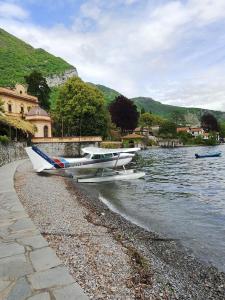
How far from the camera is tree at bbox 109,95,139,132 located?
3690 inches

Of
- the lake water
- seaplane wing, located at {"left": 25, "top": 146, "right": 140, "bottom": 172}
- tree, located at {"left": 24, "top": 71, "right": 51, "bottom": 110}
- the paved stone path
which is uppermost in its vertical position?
tree, located at {"left": 24, "top": 71, "right": 51, "bottom": 110}

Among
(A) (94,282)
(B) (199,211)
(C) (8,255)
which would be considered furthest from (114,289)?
(B) (199,211)

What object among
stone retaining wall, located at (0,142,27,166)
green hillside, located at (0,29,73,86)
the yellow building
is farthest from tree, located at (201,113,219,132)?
stone retaining wall, located at (0,142,27,166)

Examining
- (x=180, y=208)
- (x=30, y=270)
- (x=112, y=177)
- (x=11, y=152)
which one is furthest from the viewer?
(x=11, y=152)

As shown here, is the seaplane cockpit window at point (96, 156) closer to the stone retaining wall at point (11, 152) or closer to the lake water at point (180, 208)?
the lake water at point (180, 208)

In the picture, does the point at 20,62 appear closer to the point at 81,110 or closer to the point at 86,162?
the point at 81,110

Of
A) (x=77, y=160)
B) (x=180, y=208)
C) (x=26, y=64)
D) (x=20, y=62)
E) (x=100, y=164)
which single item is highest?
(x=20, y=62)

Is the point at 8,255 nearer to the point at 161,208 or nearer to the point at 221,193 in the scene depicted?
the point at 161,208

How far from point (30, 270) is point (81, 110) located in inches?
2370

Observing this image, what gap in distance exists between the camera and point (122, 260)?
7.06m

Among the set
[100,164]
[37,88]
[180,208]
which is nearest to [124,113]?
[37,88]

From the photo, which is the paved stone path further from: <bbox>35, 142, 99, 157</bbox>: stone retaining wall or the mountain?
the mountain

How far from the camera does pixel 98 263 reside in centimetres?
666

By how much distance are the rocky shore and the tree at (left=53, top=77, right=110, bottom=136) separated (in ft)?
178
